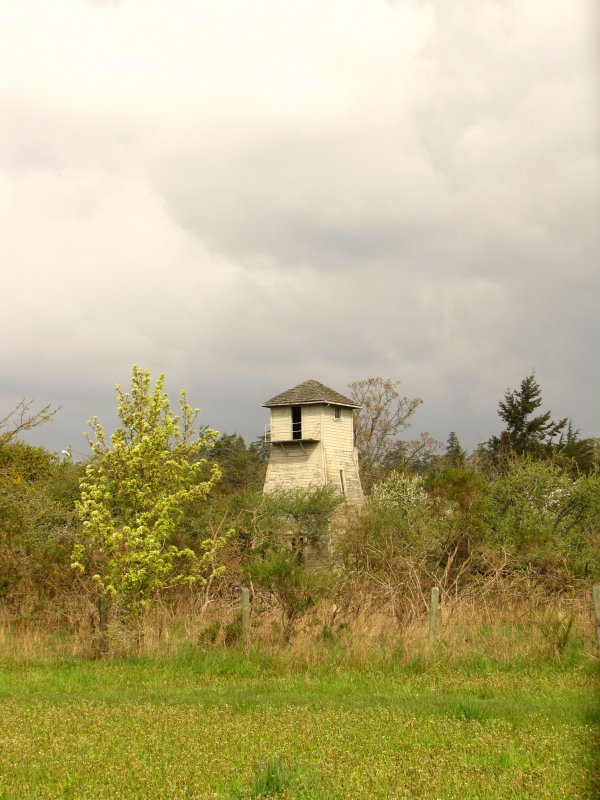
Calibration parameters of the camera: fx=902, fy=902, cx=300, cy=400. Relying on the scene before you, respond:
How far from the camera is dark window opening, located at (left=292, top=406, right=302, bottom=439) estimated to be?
170ft

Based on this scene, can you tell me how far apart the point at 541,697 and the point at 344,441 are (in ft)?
134

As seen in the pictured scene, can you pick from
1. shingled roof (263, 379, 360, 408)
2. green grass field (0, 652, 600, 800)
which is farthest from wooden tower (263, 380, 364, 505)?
green grass field (0, 652, 600, 800)

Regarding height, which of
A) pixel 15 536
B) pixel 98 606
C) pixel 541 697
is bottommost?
pixel 541 697

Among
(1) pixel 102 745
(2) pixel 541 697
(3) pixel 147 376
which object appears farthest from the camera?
(3) pixel 147 376

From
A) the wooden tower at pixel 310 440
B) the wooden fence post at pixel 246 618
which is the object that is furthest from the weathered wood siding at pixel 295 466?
the wooden fence post at pixel 246 618

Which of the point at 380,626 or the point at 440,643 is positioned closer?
the point at 440,643

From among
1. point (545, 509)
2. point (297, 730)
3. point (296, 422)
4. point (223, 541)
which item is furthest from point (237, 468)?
point (297, 730)

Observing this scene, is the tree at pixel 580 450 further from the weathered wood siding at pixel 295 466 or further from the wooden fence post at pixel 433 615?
the wooden fence post at pixel 433 615

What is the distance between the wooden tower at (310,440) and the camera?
50.8 metres

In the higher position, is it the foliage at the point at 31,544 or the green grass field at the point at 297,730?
the foliage at the point at 31,544

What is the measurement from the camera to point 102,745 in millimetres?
8945

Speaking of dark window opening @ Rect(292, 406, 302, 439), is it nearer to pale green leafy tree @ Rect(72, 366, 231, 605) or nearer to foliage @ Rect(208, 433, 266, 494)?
foliage @ Rect(208, 433, 266, 494)

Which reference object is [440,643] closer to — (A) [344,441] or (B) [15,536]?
(B) [15,536]

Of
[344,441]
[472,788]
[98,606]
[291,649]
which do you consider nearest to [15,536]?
[98,606]
